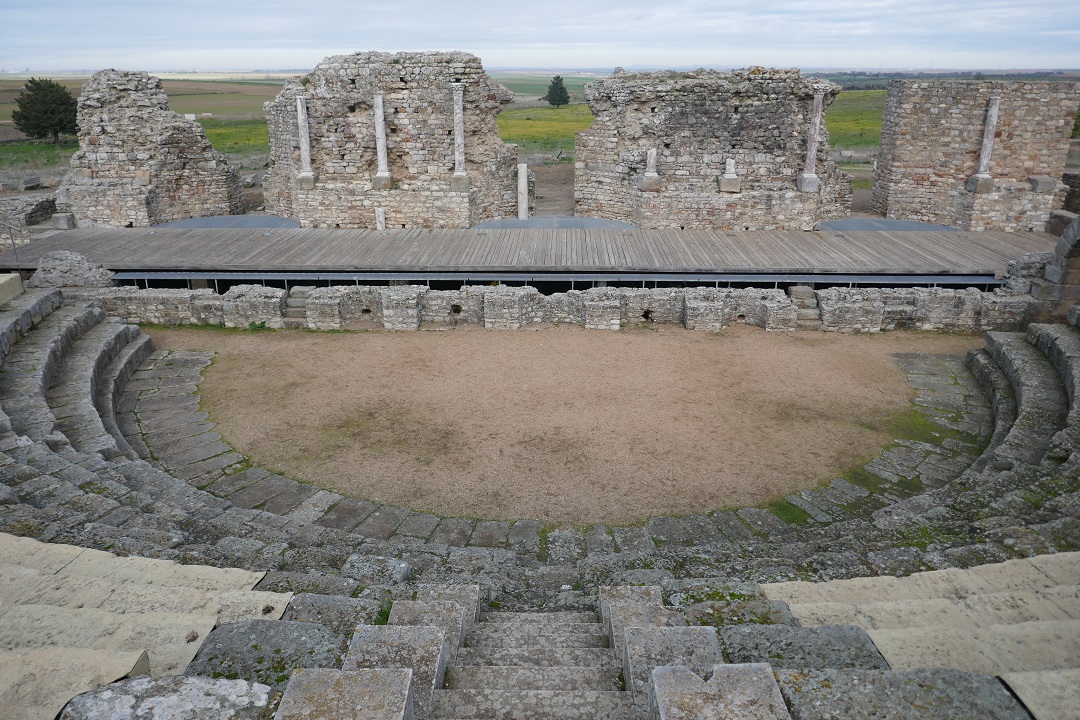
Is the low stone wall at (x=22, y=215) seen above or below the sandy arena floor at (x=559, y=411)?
above

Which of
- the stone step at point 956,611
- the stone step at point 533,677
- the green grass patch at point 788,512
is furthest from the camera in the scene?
the green grass patch at point 788,512

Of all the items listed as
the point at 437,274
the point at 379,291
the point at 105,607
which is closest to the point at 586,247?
the point at 437,274

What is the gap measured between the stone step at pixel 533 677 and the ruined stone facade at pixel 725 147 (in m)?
14.4

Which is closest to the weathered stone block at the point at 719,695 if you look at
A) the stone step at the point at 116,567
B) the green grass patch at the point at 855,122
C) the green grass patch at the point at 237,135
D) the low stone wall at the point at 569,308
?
the stone step at the point at 116,567

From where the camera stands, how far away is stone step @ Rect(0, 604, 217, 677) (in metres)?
4.11

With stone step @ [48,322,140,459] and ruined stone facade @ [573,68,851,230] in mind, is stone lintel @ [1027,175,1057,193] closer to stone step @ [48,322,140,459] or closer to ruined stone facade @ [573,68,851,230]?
ruined stone facade @ [573,68,851,230]

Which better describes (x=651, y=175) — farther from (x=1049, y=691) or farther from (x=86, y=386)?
(x=1049, y=691)

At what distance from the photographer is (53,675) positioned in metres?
3.46

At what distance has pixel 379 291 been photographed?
13.9 m

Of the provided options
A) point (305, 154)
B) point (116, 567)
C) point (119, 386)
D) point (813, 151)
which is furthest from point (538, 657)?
point (305, 154)

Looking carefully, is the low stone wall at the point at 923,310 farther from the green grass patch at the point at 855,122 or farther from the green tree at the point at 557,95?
the green tree at the point at 557,95

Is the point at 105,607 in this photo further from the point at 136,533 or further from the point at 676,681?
the point at 676,681

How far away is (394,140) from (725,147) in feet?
26.5

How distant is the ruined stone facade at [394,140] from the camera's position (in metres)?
17.3
